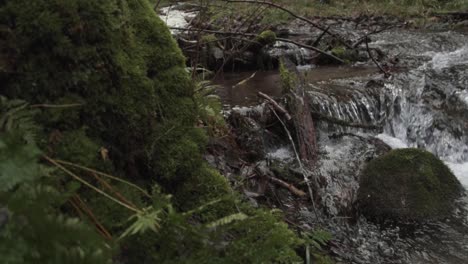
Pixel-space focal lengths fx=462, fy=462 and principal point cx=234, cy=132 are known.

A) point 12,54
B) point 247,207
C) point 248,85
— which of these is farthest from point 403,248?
point 248,85

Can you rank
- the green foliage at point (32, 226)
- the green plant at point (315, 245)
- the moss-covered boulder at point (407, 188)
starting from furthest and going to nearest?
the moss-covered boulder at point (407, 188) < the green plant at point (315, 245) < the green foliage at point (32, 226)

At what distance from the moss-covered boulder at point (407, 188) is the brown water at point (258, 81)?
2.39 metres

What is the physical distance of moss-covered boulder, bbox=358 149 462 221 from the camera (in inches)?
198

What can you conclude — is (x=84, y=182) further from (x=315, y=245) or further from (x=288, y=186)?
(x=288, y=186)

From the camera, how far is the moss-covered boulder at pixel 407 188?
16.5 feet

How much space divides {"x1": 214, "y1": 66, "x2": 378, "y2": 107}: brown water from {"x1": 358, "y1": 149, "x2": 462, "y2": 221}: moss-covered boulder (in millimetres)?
2392

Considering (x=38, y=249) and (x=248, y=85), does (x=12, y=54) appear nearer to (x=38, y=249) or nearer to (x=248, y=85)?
(x=38, y=249)

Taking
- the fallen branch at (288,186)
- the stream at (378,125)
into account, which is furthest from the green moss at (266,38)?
the fallen branch at (288,186)

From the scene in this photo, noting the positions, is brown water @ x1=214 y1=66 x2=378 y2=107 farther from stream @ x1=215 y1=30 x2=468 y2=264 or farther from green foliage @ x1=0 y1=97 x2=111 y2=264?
green foliage @ x1=0 y1=97 x2=111 y2=264

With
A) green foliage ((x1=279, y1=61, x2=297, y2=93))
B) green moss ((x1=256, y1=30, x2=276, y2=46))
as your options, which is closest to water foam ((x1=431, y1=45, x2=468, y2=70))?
green moss ((x1=256, y1=30, x2=276, y2=46))

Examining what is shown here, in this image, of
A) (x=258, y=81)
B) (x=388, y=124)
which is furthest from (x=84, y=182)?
(x=258, y=81)

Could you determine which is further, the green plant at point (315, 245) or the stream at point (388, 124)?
the stream at point (388, 124)

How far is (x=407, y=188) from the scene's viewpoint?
17.1ft

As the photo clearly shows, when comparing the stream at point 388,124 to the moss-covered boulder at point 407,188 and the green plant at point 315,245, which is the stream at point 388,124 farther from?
the green plant at point 315,245
